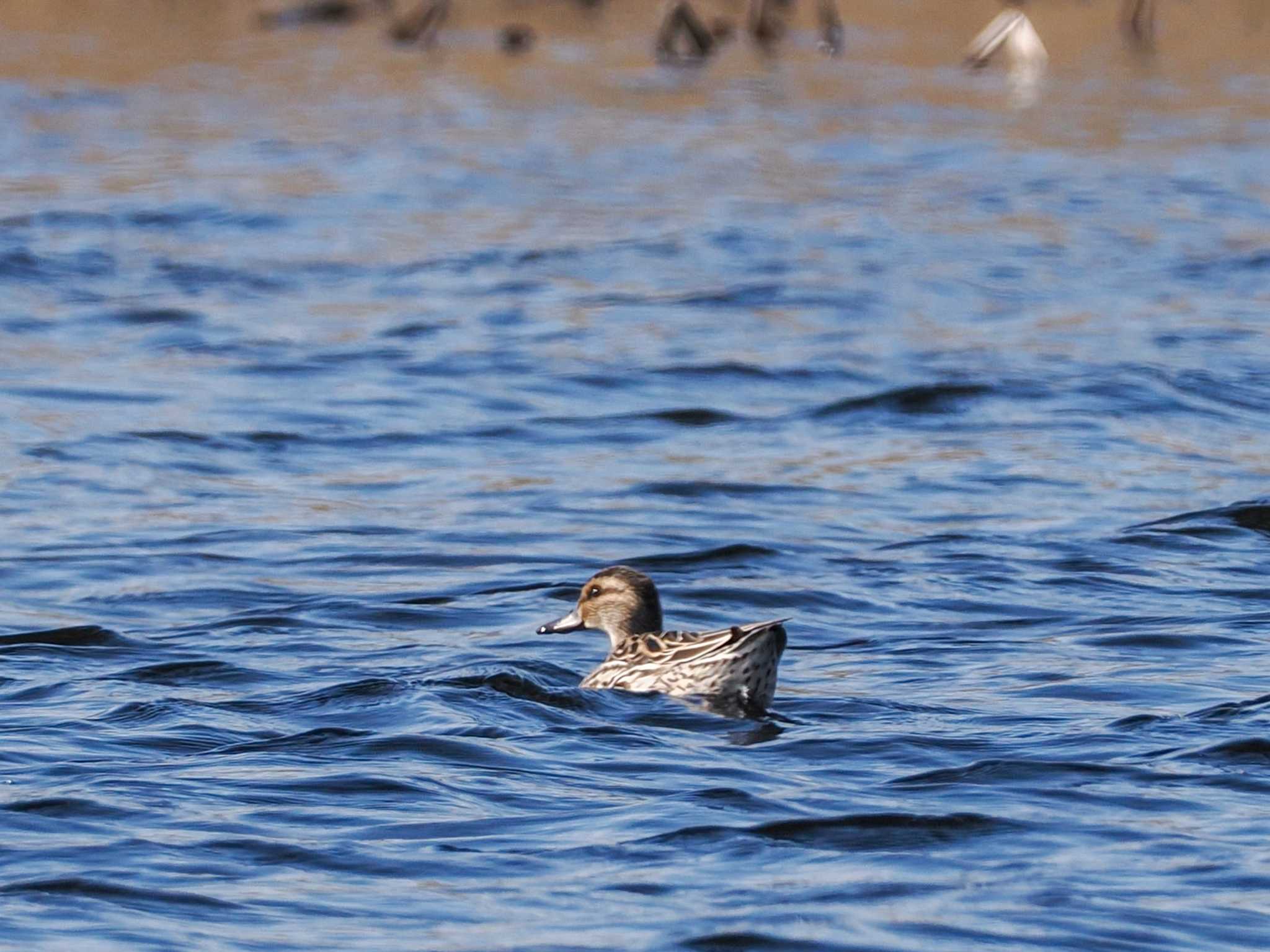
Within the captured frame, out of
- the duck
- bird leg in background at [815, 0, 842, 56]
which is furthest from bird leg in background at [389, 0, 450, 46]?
the duck

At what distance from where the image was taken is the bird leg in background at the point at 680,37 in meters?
29.5

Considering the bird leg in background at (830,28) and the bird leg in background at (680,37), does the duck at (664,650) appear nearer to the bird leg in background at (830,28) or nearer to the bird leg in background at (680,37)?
the bird leg in background at (830,28)

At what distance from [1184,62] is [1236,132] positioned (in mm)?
4782

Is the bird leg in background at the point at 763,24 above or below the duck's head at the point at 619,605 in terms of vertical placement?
above

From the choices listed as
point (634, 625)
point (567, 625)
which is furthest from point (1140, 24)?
point (634, 625)

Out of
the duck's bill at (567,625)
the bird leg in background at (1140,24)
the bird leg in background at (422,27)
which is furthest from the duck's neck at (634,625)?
the bird leg in background at (422,27)

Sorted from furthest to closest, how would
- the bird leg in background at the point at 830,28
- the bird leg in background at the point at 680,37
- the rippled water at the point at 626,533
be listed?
the bird leg in background at the point at 680,37
the bird leg in background at the point at 830,28
the rippled water at the point at 626,533

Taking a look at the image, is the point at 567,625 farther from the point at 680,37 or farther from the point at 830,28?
the point at 680,37

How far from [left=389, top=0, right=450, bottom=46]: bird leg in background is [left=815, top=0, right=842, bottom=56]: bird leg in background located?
14.7ft

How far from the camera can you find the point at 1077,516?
1212 cm

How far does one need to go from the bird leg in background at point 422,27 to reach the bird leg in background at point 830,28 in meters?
4.49

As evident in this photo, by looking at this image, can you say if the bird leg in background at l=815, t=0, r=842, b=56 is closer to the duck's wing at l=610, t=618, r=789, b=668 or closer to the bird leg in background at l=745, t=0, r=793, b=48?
the bird leg in background at l=745, t=0, r=793, b=48

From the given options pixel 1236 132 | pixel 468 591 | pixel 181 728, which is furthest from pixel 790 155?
pixel 181 728

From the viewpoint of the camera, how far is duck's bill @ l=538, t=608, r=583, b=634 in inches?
391
